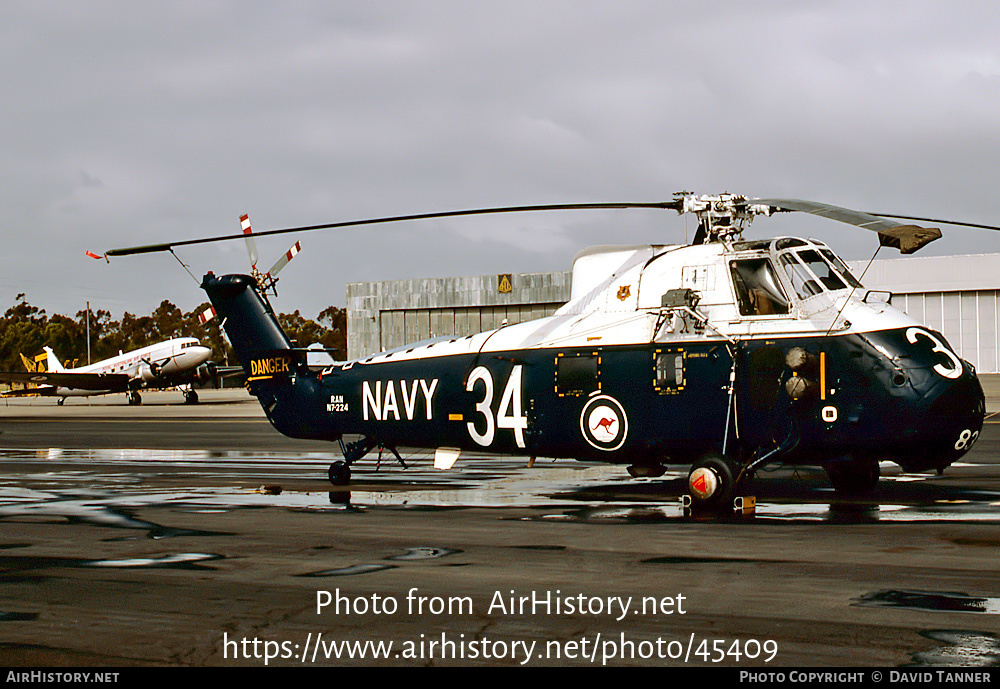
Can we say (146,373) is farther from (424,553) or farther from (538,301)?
(424,553)

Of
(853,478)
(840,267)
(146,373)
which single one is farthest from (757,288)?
(146,373)

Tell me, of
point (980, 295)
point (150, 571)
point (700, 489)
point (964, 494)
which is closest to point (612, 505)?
point (700, 489)

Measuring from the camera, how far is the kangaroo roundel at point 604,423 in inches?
557

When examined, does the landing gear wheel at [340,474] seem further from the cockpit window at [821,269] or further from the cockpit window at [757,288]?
the cockpit window at [821,269]

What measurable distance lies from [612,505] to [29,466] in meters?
15.1

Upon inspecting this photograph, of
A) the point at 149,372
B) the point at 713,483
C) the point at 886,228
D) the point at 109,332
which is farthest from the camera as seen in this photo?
the point at 109,332

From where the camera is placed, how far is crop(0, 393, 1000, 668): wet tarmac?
6.61 m

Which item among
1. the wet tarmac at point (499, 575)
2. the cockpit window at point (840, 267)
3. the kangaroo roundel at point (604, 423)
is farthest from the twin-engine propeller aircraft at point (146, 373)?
the cockpit window at point (840, 267)

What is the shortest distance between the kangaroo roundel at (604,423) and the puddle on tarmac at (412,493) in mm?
946

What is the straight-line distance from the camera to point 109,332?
143250mm

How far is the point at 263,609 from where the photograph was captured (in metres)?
7.77

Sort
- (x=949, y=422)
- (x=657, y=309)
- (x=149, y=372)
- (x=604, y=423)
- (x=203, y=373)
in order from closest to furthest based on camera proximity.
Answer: (x=949, y=422), (x=657, y=309), (x=604, y=423), (x=203, y=373), (x=149, y=372)

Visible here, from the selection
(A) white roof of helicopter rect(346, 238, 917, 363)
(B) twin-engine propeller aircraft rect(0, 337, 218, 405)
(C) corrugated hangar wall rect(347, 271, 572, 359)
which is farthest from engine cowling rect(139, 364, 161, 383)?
(A) white roof of helicopter rect(346, 238, 917, 363)

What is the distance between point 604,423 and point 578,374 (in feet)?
2.81
